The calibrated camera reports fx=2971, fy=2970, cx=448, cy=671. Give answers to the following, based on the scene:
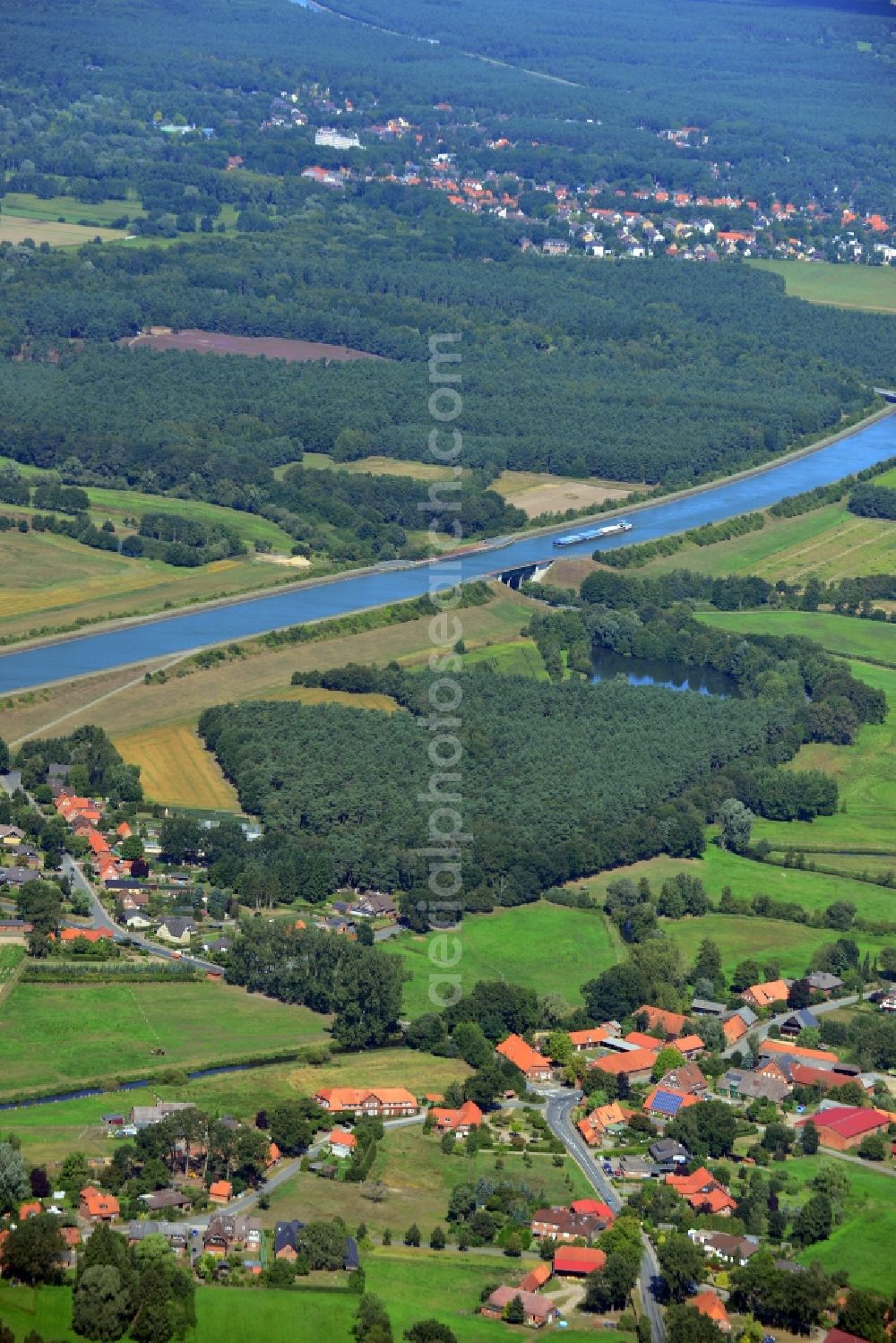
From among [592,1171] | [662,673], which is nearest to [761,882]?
[592,1171]

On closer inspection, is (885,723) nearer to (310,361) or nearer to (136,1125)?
(136,1125)

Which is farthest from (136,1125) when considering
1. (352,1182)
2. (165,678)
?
(165,678)

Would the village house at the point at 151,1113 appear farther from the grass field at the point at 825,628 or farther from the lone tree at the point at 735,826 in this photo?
the grass field at the point at 825,628

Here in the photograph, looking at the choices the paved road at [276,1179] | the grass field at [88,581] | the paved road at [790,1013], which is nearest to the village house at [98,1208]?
the paved road at [276,1179]

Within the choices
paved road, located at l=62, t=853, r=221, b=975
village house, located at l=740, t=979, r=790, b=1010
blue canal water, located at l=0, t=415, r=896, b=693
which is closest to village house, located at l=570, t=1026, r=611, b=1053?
village house, located at l=740, t=979, r=790, b=1010

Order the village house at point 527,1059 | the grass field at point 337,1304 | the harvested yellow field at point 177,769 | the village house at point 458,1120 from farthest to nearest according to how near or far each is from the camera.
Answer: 1. the harvested yellow field at point 177,769
2. the village house at point 527,1059
3. the village house at point 458,1120
4. the grass field at point 337,1304

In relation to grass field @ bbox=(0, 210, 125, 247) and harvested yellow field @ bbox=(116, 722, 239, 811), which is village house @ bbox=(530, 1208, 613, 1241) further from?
grass field @ bbox=(0, 210, 125, 247)
